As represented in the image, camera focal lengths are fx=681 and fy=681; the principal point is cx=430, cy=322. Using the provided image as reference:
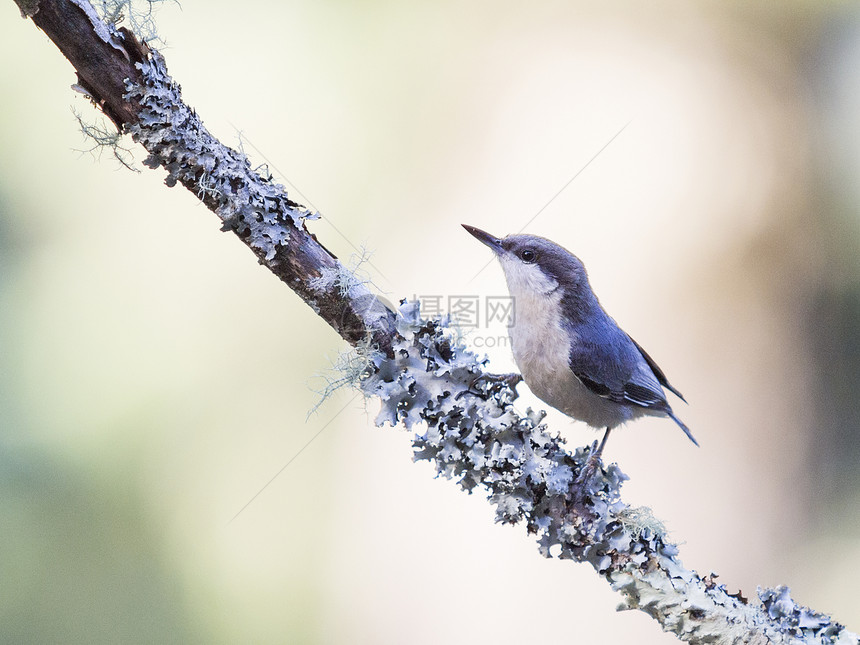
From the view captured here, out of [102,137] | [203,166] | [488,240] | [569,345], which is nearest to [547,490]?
[569,345]

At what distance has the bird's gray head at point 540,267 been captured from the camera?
146 cm

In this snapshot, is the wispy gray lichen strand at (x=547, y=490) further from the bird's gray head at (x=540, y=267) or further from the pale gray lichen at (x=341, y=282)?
the bird's gray head at (x=540, y=267)

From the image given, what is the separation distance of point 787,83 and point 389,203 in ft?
4.49

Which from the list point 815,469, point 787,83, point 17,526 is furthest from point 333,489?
point 787,83

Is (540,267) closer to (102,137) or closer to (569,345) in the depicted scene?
(569,345)

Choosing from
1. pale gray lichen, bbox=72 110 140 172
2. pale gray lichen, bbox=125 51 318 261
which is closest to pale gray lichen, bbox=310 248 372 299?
pale gray lichen, bbox=125 51 318 261

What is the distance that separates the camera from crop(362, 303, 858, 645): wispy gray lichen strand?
1044 millimetres

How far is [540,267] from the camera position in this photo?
1470 mm

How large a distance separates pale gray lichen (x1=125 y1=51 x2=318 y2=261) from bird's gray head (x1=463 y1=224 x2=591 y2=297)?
48 cm

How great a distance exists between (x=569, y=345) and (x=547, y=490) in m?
0.37

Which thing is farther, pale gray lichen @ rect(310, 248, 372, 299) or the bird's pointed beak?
the bird's pointed beak

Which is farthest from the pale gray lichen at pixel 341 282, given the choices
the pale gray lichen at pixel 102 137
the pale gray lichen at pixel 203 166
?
the pale gray lichen at pixel 102 137

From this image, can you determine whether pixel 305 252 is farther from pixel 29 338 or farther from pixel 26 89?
pixel 26 89

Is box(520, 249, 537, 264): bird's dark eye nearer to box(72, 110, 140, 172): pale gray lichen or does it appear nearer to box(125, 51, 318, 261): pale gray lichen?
box(125, 51, 318, 261): pale gray lichen
